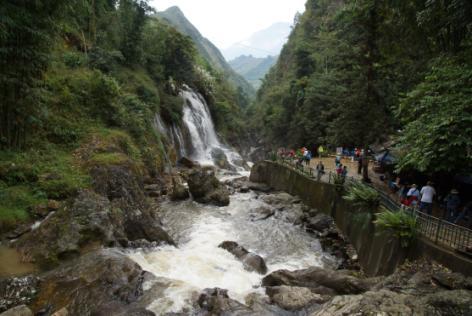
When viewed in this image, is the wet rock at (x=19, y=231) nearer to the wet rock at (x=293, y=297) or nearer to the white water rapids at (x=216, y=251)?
the white water rapids at (x=216, y=251)

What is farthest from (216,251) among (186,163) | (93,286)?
(186,163)

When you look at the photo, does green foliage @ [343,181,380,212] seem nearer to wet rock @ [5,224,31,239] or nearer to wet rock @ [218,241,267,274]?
wet rock @ [218,241,267,274]

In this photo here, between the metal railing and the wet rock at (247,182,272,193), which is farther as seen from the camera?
the wet rock at (247,182,272,193)

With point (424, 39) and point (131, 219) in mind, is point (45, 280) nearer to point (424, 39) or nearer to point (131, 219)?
point (131, 219)

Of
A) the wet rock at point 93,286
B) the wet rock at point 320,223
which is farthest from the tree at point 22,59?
the wet rock at point 320,223

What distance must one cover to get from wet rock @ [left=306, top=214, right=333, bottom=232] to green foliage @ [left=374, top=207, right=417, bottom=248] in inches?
266

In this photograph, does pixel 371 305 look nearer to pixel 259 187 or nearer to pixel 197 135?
pixel 259 187

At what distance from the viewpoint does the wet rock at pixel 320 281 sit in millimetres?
9758

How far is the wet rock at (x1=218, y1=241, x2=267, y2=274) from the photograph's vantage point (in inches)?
487

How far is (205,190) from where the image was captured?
74.6ft

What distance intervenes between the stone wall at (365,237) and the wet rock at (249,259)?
4026mm

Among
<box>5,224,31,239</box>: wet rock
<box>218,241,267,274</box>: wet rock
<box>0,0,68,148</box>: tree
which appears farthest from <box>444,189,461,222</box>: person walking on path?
<box>0,0,68,148</box>: tree

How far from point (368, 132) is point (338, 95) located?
2.94 meters

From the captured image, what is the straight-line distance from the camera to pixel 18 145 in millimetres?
13203
